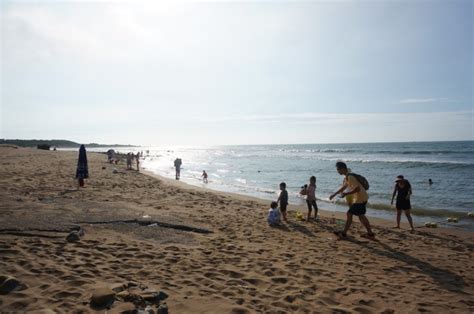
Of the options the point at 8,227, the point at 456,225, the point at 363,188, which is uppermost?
the point at 363,188

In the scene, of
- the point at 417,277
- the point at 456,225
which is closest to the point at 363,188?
the point at 417,277

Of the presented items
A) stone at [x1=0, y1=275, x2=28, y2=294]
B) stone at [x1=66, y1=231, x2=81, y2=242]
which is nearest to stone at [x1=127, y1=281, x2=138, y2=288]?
stone at [x1=0, y1=275, x2=28, y2=294]

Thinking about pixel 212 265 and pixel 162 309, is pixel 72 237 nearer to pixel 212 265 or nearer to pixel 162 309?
pixel 212 265

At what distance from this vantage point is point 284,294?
418 cm

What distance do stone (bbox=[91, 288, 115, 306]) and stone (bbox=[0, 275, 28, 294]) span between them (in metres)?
0.92

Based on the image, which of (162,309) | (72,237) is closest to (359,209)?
(162,309)

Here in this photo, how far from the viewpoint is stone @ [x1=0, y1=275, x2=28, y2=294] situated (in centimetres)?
348

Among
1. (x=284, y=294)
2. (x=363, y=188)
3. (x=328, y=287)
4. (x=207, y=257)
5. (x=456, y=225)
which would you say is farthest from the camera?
(x=456, y=225)

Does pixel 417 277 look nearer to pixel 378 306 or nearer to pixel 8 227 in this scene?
pixel 378 306

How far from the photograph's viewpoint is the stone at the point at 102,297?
3.41 meters

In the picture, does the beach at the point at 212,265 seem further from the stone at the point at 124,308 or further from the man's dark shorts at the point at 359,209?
the man's dark shorts at the point at 359,209

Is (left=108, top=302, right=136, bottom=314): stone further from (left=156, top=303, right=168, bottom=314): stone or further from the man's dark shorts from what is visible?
the man's dark shorts

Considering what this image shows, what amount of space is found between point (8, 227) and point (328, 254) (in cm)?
623

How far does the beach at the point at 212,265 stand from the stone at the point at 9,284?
4cm
